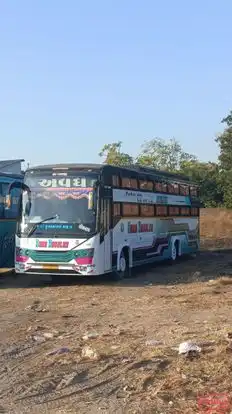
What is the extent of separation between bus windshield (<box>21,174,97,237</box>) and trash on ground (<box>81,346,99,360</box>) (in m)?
7.90

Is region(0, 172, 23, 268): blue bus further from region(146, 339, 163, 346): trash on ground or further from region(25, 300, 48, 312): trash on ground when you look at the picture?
region(146, 339, 163, 346): trash on ground

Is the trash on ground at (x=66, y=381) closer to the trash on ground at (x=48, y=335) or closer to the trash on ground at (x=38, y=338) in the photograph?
the trash on ground at (x=38, y=338)

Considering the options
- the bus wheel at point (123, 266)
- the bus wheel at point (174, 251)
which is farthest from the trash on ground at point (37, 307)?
the bus wheel at point (174, 251)

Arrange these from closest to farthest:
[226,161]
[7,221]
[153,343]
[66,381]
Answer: [66,381]
[153,343]
[7,221]
[226,161]

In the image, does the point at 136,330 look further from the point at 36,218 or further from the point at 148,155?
the point at 148,155

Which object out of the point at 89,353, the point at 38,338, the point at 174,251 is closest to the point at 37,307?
the point at 38,338

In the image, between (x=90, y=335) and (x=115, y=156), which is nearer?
(x=90, y=335)

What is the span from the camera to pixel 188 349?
795cm

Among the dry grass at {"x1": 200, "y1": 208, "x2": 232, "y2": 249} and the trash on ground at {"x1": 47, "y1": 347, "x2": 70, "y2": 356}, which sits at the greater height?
the dry grass at {"x1": 200, "y1": 208, "x2": 232, "y2": 249}

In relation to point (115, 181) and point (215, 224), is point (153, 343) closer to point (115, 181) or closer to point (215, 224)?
point (115, 181)

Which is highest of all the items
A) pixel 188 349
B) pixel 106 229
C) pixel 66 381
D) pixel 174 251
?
pixel 106 229

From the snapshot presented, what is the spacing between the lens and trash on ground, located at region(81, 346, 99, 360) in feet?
26.1

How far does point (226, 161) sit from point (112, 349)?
4926cm

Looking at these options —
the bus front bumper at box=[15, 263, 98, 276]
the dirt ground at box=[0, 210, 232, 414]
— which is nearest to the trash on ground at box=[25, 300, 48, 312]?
the dirt ground at box=[0, 210, 232, 414]
